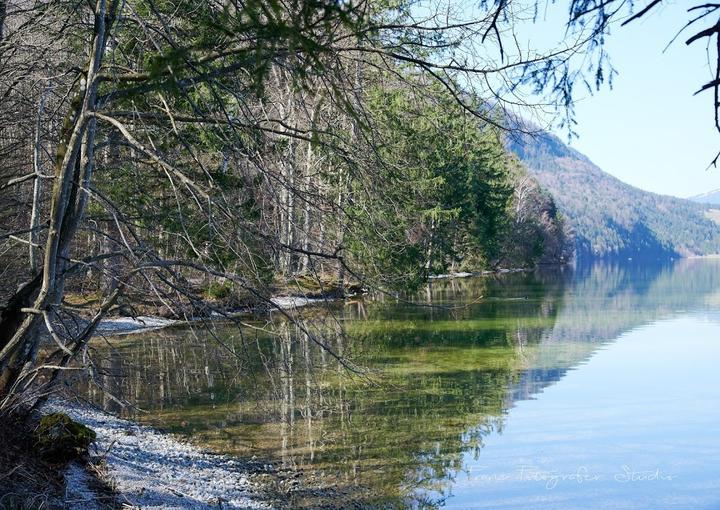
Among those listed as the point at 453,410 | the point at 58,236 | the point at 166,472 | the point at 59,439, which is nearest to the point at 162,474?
the point at 166,472

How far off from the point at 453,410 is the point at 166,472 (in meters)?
4.90

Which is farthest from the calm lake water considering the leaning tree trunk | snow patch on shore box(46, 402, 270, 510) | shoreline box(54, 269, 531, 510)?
the leaning tree trunk

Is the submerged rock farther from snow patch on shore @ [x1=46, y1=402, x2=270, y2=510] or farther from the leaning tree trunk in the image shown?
the leaning tree trunk

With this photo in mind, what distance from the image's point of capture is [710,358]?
1739 centimetres

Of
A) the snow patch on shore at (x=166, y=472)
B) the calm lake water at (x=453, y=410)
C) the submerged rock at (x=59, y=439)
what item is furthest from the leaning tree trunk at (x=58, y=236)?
the snow patch on shore at (x=166, y=472)

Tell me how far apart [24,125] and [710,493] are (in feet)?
25.7

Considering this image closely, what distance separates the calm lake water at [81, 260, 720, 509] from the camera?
7.95 metres

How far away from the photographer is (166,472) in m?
7.84

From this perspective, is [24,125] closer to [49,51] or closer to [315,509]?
[49,51]

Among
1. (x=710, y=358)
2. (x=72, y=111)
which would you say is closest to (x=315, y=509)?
(x=72, y=111)

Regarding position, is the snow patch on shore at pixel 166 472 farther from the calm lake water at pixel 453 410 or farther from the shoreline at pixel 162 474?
the calm lake water at pixel 453 410

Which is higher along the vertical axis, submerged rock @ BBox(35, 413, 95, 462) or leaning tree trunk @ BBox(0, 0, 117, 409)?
leaning tree trunk @ BBox(0, 0, 117, 409)

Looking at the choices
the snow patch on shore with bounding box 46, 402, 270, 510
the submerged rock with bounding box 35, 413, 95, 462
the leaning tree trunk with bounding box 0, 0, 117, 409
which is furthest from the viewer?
the snow patch on shore with bounding box 46, 402, 270, 510

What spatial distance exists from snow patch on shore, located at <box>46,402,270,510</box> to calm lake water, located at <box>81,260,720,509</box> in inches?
19.3
